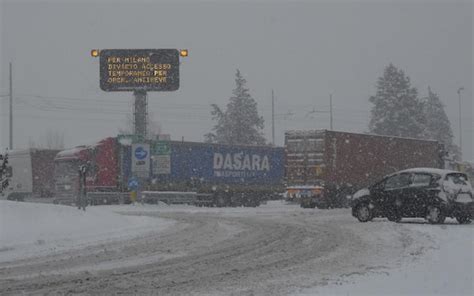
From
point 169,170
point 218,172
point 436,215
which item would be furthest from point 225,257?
point 218,172

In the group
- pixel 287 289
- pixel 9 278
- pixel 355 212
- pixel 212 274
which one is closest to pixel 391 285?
pixel 287 289

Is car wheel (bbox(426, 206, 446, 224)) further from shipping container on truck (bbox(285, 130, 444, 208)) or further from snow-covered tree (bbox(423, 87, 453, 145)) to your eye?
snow-covered tree (bbox(423, 87, 453, 145))

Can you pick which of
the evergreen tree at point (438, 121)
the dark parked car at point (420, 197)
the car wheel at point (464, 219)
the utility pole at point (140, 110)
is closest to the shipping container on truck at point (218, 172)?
the utility pole at point (140, 110)

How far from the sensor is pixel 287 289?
8.96 meters

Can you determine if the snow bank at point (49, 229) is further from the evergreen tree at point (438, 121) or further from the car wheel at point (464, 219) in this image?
the evergreen tree at point (438, 121)

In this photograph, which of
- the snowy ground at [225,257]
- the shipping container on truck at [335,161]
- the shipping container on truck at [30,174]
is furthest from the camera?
the shipping container on truck at [30,174]

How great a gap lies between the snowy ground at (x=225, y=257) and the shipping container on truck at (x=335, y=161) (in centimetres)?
1076

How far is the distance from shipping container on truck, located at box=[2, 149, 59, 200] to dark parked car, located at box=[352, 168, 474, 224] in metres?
27.3

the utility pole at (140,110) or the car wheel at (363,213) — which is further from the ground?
the utility pole at (140,110)

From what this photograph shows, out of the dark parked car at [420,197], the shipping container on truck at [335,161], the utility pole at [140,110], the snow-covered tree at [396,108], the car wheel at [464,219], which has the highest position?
the snow-covered tree at [396,108]

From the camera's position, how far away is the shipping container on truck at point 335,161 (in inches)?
1215

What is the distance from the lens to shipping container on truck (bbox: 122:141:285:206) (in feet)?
116

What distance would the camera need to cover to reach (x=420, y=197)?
1962cm

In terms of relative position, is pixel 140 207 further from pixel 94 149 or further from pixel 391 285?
pixel 391 285
